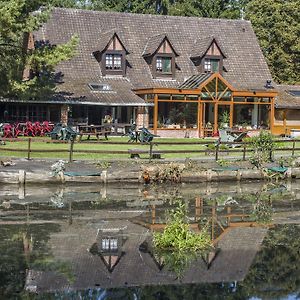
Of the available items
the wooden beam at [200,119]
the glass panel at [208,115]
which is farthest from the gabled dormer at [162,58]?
the wooden beam at [200,119]

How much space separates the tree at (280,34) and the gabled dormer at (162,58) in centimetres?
Answer: 1488

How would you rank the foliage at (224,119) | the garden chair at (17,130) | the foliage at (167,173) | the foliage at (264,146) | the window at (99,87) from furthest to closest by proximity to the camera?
1. the foliage at (224,119)
2. the window at (99,87)
3. the garden chair at (17,130)
4. the foliage at (264,146)
5. the foliage at (167,173)

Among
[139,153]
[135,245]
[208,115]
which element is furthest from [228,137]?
[135,245]

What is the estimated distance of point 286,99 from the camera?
4725 cm

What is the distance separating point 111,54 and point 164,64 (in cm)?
354

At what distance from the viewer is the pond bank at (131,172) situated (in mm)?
25094

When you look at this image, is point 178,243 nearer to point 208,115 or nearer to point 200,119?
point 200,119

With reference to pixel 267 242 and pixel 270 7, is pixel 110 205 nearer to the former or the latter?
pixel 267 242

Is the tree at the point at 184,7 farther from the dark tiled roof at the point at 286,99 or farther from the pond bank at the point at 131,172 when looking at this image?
the pond bank at the point at 131,172

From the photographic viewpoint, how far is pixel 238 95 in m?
43.9

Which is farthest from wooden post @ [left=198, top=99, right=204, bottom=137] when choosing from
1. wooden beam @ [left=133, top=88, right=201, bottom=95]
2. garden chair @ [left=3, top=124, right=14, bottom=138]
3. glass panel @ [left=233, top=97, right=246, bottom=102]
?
garden chair @ [left=3, top=124, right=14, bottom=138]

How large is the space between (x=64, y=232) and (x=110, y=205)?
445 cm

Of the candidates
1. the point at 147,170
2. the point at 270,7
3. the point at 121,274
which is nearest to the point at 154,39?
the point at 270,7

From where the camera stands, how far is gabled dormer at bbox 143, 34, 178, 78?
45.1m
